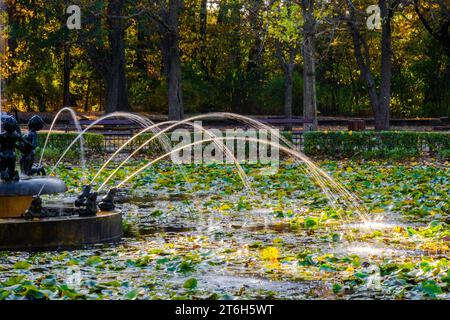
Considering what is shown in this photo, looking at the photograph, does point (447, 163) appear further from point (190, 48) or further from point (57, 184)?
point (190, 48)

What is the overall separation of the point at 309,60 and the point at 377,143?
5.14 meters

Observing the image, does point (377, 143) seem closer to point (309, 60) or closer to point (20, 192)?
point (309, 60)

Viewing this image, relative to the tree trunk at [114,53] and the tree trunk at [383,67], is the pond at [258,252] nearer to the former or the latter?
the tree trunk at [383,67]

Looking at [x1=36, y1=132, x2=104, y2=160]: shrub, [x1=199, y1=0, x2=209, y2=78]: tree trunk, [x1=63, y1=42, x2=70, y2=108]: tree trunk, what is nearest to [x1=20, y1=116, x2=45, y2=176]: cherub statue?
[x1=36, y1=132, x2=104, y2=160]: shrub

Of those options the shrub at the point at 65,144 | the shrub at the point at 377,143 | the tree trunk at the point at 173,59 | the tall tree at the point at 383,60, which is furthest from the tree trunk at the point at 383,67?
the shrub at the point at 65,144

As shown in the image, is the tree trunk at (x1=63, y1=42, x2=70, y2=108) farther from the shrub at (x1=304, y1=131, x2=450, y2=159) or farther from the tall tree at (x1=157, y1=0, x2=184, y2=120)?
the shrub at (x1=304, y1=131, x2=450, y2=159)

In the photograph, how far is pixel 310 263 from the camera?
9.51 metres

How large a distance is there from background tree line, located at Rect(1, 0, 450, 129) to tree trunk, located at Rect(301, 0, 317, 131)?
8.15 metres

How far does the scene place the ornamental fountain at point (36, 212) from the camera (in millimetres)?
10477

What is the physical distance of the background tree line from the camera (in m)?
41.0
